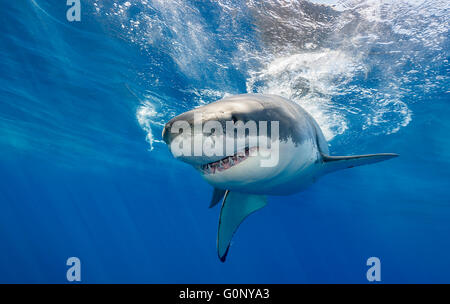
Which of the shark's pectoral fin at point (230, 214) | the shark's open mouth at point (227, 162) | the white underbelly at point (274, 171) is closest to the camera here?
the shark's open mouth at point (227, 162)

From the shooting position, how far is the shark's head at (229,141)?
7.66 ft

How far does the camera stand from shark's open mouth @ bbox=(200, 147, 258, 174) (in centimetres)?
280

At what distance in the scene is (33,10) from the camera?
28.8 ft

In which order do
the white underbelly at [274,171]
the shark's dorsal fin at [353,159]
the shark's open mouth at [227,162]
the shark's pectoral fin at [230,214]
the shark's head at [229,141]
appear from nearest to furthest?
the shark's head at [229,141], the shark's open mouth at [227,162], the white underbelly at [274,171], the shark's dorsal fin at [353,159], the shark's pectoral fin at [230,214]

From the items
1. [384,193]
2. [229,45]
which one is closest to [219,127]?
[229,45]

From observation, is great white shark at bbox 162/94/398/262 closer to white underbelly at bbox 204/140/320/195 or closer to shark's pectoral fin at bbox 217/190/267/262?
white underbelly at bbox 204/140/320/195

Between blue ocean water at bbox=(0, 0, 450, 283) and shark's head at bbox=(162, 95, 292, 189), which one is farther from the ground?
blue ocean water at bbox=(0, 0, 450, 283)

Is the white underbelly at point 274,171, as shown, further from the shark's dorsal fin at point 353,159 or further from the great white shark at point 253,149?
the shark's dorsal fin at point 353,159

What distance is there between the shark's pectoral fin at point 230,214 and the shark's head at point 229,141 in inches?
71.1

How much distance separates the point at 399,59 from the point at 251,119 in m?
8.38

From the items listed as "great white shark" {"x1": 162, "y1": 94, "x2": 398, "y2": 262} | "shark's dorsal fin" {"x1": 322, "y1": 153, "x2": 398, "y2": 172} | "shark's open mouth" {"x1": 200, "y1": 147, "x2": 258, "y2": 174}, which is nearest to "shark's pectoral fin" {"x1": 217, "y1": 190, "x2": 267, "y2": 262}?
"great white shark" {"x1": 162, "y1": 94, "x2": 398, "y2": 262}

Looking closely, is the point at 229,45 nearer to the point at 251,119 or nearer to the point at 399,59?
the point at 399,59

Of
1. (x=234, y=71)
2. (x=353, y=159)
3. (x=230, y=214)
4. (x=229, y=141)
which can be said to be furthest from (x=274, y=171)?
(x=234, y=71)

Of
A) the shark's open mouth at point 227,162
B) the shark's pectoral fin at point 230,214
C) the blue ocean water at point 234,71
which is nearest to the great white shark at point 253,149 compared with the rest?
the shark's open mouth at point 227,162
